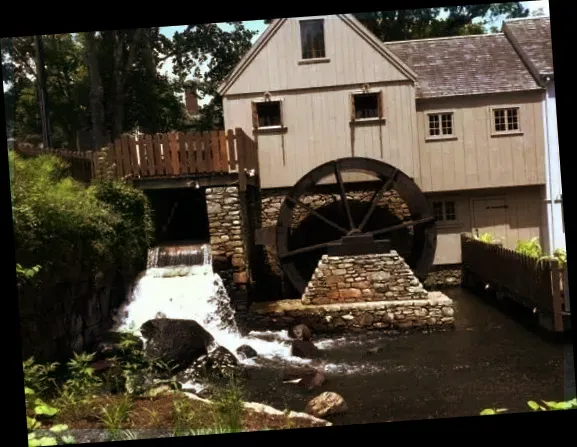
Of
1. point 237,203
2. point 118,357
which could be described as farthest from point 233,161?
point 118,357

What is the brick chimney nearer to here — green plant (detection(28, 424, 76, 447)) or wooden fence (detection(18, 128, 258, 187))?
wooden fence (detection(18, 128, 258, 187))

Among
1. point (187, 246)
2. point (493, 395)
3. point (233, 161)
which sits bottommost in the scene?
point (493, 395)

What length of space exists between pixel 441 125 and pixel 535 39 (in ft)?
2.91

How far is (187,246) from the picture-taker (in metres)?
4.51

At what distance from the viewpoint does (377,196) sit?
519 centimetres

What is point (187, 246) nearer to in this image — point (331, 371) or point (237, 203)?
point (237, 203)

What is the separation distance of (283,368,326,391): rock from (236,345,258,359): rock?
0.28m

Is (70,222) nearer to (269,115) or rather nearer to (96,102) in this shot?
(96,102)

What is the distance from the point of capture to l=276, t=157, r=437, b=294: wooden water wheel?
4652mm

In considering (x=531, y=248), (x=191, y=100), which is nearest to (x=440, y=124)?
(x=531, y=248)

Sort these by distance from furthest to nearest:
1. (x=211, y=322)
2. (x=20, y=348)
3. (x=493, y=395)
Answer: (x=211, y=322), (x=493, y=395), (x=20, y=348)

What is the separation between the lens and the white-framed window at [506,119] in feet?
14.9

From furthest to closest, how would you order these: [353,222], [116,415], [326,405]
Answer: [353,222] → [326,405] → [116,415]

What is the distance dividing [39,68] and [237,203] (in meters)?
1.66
